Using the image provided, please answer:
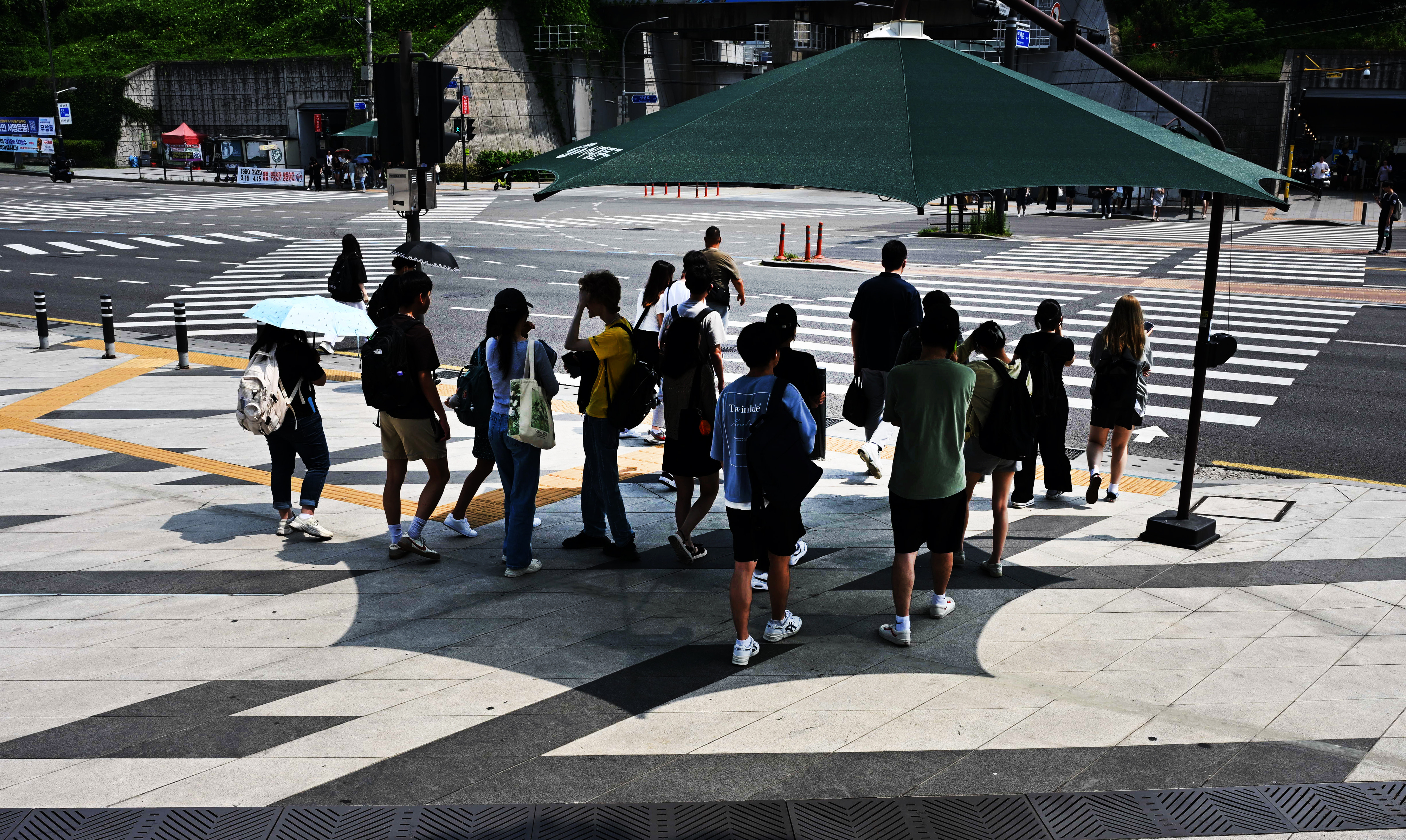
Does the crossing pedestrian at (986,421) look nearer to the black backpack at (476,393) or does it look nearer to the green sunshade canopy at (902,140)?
the green sunshade canopy at (902,140)

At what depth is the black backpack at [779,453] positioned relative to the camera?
5.56 m

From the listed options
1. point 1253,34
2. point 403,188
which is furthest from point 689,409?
point 1253,34

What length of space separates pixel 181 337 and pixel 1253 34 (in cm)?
5528

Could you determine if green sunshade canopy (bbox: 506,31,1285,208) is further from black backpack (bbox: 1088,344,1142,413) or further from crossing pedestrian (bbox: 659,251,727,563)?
black backpack (bbox: 1088,344,1142,413)

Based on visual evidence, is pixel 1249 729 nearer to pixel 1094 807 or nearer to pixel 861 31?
pixel 1094 807

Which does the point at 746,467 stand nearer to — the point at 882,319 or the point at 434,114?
the point at 882,319

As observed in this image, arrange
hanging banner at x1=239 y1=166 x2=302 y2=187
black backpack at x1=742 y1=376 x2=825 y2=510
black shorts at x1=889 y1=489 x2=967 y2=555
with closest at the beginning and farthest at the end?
black backpack at x1=742 y1=376 x2=825 y2=510
black shorts at x1=889 y1=489 x2=967 y2=555
hanging banner at x1=239 y1=166 x2=302 y2=187

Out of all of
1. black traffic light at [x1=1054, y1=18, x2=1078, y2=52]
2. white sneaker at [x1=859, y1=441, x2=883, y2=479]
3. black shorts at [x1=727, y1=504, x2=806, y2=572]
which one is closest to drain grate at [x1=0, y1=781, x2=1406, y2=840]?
black shorts at [x1=727, y1=504, x2=806, y2=572]

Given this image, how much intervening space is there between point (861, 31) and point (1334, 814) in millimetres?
64737

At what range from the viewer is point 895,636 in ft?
20.1

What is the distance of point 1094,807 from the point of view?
448 cm

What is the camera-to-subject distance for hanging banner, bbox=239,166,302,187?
55656 mm

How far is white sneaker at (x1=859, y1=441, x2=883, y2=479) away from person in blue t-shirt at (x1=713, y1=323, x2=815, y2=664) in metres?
3.77

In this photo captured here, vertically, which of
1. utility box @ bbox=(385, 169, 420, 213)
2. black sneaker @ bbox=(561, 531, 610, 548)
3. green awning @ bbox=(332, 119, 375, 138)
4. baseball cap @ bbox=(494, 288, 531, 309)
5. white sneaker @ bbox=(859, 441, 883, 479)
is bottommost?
black sneaker @ bbox=(561, 531, 610, 548)
